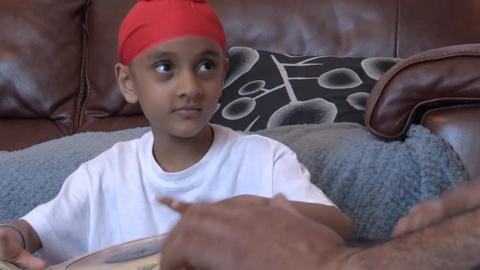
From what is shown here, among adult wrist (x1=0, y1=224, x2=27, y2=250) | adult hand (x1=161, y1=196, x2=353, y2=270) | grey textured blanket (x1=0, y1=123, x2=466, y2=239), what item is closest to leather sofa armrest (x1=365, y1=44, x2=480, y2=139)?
grey textured blanket (x1=0, y1=123, x2=466, y2=239)

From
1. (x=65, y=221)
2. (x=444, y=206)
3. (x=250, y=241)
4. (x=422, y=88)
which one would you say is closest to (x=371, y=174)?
(x=422, y=88)

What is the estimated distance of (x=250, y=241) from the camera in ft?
1.90

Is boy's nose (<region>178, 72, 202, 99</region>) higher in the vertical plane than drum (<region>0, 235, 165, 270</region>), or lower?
higher

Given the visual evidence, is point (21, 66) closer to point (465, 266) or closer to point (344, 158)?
point (344, 158)

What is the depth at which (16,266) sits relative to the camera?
3.36 feet

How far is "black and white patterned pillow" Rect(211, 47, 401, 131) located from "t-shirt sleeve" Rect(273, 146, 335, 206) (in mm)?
518

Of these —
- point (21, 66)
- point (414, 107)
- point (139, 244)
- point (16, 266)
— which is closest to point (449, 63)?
point (414, 107)

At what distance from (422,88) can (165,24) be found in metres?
0.49

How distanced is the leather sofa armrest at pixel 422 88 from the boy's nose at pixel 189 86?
391 mm

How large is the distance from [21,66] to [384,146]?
138cm

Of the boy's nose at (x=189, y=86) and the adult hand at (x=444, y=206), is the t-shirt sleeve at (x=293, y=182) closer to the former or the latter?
the boy's nose at (x=189, y=86)

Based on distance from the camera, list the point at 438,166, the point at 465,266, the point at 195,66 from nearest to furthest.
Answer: the point at 465,266, the point at 195,66, the point at 438,166

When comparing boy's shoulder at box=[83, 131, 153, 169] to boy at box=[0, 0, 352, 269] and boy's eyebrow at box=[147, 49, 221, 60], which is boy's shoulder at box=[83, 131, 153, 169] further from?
boy's eyebrow at box=[147, 49, 221, 60]

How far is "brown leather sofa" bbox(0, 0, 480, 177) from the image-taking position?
2.20 meters
